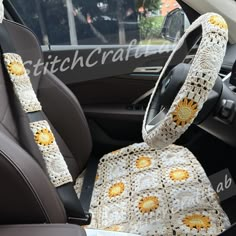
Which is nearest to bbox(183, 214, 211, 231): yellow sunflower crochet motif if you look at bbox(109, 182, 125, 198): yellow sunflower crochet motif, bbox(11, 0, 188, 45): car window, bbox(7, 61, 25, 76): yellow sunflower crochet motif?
bbox(109, 182, 125, 198): yellow sunflower crochet motif

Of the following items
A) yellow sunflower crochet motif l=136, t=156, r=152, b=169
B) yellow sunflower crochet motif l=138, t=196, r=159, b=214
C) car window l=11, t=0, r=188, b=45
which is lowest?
yellow sunflower crochet motif l=136, t=156, r=152, b=169

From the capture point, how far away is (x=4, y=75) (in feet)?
3.27

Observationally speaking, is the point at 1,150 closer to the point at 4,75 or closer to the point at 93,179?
the point at 4,75

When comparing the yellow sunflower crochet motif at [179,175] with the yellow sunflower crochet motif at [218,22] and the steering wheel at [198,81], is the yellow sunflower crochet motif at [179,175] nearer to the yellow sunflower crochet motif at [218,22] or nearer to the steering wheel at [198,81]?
the steering wheel at [198,81]

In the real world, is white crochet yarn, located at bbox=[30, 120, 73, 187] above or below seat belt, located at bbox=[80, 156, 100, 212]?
above

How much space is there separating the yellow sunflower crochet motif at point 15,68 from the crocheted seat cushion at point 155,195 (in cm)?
41

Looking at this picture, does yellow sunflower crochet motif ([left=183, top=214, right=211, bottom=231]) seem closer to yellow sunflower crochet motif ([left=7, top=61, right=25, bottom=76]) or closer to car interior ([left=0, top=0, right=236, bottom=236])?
car interior ([left=0, top=0, right=236, bottom=236])

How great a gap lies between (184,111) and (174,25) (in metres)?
0.91

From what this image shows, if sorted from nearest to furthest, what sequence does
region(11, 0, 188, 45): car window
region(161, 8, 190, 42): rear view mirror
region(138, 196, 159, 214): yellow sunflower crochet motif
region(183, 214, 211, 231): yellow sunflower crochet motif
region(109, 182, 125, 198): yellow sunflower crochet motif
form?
1. region(183, 214, 211, 231): yellow sunflower crochet motif
2. region(138, 196, 159, 214): yellow sunflower crochet motif
3. region(109, 182, 125, 198): yellow sunflower crochet motif
4. region(161, 8, 190, 42): rear view mirror
5. region(11, 0, 188, 45): car window

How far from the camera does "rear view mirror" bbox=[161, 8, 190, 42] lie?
1.39m

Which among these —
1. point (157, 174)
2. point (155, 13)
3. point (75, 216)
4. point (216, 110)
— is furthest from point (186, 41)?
point (155, 13)

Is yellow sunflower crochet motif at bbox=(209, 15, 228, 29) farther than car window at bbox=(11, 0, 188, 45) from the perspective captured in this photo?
No

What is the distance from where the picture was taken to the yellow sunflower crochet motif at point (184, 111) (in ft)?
2.10

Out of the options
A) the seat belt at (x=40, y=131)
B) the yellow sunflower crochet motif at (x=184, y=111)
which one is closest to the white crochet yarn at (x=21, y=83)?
the seat belt at (x=40, y=131)
